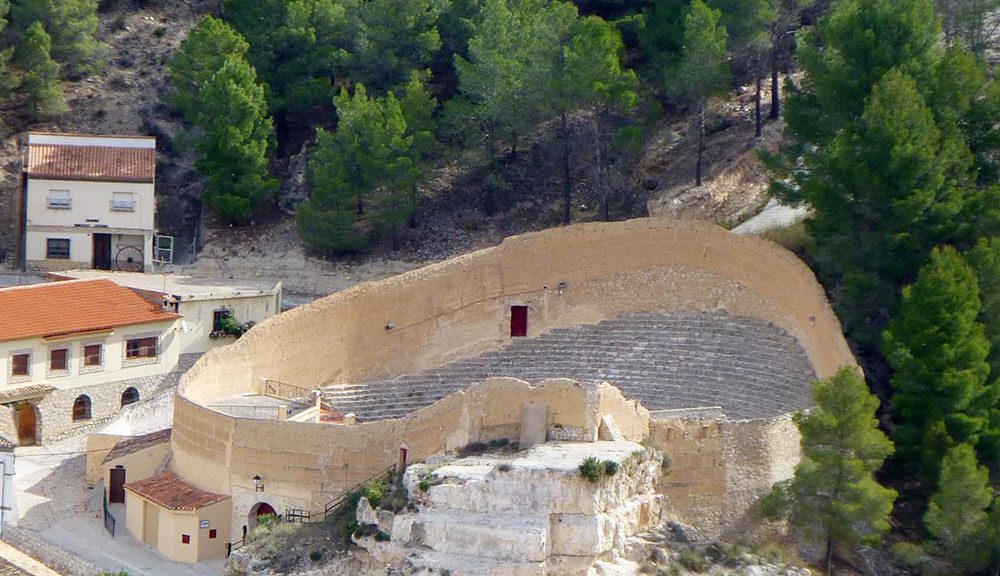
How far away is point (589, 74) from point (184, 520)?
16.9 meters

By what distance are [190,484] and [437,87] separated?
19546 millimetres

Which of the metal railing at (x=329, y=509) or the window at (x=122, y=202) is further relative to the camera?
the window at (x=122, y=202)

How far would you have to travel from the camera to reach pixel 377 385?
46.5 metres

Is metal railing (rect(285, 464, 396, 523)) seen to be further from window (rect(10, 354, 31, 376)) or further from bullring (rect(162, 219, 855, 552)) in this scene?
window (rect(10, 354, 31, 376))

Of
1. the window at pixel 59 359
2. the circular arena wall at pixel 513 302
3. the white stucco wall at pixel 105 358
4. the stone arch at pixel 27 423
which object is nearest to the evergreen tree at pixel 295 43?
the white stucco wall at pixel 105 358

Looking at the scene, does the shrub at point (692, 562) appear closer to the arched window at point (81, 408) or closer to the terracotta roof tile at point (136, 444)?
the terracotta roof tile at point (136, 444)

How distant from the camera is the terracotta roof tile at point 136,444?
43.8 meters

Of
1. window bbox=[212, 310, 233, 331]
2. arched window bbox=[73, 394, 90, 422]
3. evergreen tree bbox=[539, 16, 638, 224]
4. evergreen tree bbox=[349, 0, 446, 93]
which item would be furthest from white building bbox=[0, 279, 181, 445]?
evergreen tree bbox=[539, 16, 638, 224]

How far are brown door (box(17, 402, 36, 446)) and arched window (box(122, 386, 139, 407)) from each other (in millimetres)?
2325

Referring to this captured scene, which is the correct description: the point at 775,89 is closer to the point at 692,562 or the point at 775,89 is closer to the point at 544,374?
the point at 544,374

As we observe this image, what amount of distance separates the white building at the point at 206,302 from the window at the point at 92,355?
215 cm

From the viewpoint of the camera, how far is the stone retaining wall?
40594 mm

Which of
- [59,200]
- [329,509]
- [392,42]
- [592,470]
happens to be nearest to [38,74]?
[59,200]

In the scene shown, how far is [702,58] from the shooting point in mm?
52031
